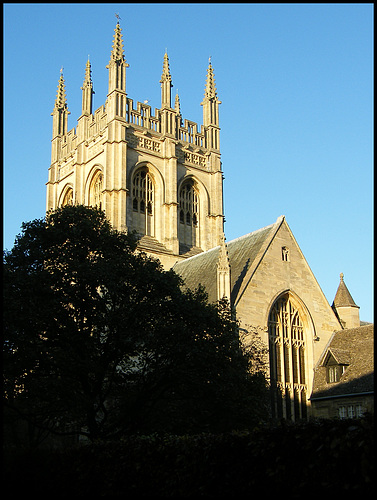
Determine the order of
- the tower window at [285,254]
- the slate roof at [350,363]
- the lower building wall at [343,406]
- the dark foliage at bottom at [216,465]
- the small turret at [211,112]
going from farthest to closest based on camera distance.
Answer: the small turret at [211,112] → the tower window at [285,254] → the slate roof at [350,363] → the lower building wall at [343,406] → the dark foliage at bottom at [216,465]

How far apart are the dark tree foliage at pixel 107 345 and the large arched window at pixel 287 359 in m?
8.74

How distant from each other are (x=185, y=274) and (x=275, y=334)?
9496 mm

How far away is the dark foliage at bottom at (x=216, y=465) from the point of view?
9938mm

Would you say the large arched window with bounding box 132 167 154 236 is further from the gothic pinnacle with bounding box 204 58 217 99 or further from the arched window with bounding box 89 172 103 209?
the gothic pinnacle with bounding box 204 58 217 99

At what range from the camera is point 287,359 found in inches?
1345

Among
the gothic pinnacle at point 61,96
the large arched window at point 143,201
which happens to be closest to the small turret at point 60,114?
the gothic pinnacle at point 61,96

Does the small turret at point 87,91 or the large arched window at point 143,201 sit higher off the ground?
the small turret at point 87,91

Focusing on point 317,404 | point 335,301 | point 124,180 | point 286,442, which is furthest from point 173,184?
point 286,442

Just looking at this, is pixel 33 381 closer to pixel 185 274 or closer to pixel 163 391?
pixel 163 391

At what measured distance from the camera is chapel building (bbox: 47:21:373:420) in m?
33.6

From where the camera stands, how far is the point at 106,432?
21562 millimetres

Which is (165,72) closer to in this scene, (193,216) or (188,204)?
(188,204)

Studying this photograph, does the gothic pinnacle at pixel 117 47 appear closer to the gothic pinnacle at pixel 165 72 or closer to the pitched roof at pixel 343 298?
the gothic pinnacle at pixel 165 72

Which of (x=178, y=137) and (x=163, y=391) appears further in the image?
(x=178, y=137)
